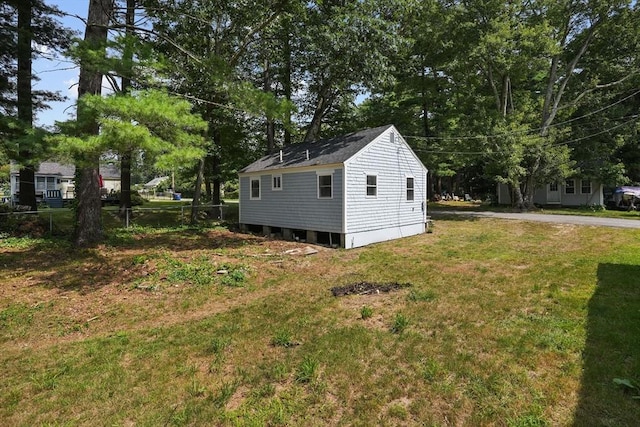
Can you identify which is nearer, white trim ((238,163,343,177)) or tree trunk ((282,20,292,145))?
white trim ((238,163,343,177))

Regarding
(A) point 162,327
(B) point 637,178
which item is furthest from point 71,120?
(B) point 637,178

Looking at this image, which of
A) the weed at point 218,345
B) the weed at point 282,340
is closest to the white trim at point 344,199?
the weed at point 282,340

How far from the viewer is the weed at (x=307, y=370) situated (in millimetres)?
3572

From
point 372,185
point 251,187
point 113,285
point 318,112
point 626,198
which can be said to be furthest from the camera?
point 626,198

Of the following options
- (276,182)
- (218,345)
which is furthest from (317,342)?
(276,182)

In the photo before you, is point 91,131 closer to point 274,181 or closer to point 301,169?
point 301,169

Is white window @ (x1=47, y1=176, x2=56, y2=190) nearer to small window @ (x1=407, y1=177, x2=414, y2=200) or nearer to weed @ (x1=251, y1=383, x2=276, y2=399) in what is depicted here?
small window @ (x1=407, y1=177, x2=414, y2=200)

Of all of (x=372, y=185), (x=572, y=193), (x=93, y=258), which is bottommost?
(x=93, y=258)

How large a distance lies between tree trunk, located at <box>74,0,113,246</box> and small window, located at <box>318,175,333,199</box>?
6443 millimetres

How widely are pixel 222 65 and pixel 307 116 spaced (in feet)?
47.6

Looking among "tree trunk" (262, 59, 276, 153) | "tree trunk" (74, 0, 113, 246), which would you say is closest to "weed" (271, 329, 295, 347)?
"tree trunk" (74, 0, 113, 246)

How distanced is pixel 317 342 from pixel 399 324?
1.21 metres

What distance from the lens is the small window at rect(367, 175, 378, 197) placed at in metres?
12.0

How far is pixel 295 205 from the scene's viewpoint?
1295 cm
